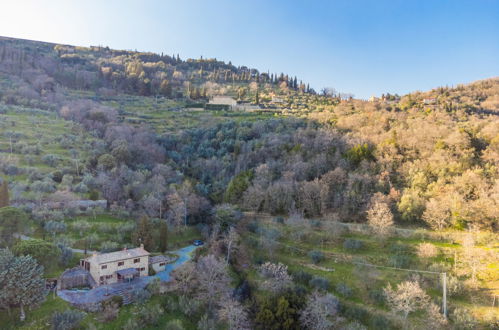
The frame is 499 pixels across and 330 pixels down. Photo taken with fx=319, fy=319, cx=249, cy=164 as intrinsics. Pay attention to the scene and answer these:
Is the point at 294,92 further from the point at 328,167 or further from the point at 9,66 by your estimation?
the point at 9,66

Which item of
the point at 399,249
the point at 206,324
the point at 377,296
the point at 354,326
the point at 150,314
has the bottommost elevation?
the point at 206,324

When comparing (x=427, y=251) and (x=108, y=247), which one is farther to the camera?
(x=108, y=247)

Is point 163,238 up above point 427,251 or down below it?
below

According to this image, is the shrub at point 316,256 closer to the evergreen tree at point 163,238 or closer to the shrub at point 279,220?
the shrub at point 279,220

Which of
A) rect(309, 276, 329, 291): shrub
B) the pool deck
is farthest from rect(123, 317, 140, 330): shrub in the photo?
rect(309, 276, 329, 291): shrub

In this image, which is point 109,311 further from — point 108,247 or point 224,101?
point 224,101

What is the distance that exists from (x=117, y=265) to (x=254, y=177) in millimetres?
17038

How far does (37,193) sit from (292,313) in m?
23.2

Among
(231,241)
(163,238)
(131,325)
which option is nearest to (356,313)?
(231,241)

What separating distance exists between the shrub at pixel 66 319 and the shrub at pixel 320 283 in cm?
1392

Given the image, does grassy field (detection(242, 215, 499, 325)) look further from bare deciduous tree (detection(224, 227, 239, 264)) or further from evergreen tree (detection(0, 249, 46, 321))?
evergreen tree (detection(0, 249, 46, 321))

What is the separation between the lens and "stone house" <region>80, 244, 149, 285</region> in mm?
20359

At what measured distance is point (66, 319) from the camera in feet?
53.1

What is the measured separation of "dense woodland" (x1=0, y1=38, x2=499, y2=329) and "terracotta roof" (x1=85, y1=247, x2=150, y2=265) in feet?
5.88
